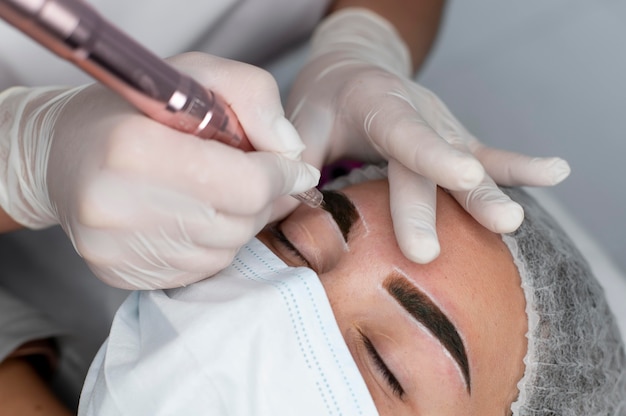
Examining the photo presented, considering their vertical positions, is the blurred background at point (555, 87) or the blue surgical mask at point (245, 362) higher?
the blurred background at point (555, 87)

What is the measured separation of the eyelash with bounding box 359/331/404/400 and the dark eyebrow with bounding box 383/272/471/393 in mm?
85

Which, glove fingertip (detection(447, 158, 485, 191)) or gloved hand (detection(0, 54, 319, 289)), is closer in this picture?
gloved hand (detection(0, 54, 319, 289))

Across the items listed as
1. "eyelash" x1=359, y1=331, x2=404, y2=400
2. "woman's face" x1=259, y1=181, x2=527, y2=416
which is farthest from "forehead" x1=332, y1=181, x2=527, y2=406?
"eyelash" x1=359, y1=331, x2=404, y2=400

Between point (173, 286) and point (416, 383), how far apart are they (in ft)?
1.43

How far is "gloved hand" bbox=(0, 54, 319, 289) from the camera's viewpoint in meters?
0.89

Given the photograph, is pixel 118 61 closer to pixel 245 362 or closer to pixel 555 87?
pixel 245 362

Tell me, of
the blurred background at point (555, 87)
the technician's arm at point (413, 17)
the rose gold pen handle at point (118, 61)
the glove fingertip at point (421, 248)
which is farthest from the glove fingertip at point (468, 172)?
the blurred background at point (555, 87)

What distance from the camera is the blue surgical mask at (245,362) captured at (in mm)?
1031

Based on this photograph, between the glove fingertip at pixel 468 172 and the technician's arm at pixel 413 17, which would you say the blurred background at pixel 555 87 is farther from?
the glove fingertip at pixel 468 172

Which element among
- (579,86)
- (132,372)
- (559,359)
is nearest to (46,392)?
(132,372)

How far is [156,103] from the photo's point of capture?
32.8 inches

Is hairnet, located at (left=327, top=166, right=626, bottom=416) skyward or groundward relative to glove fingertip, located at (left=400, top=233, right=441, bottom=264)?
groundward

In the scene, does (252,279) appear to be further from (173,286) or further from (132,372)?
(132,372)

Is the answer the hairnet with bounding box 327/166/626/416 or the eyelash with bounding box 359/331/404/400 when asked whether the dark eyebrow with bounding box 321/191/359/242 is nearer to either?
the eyelash with bounding box 359/331/404/400
